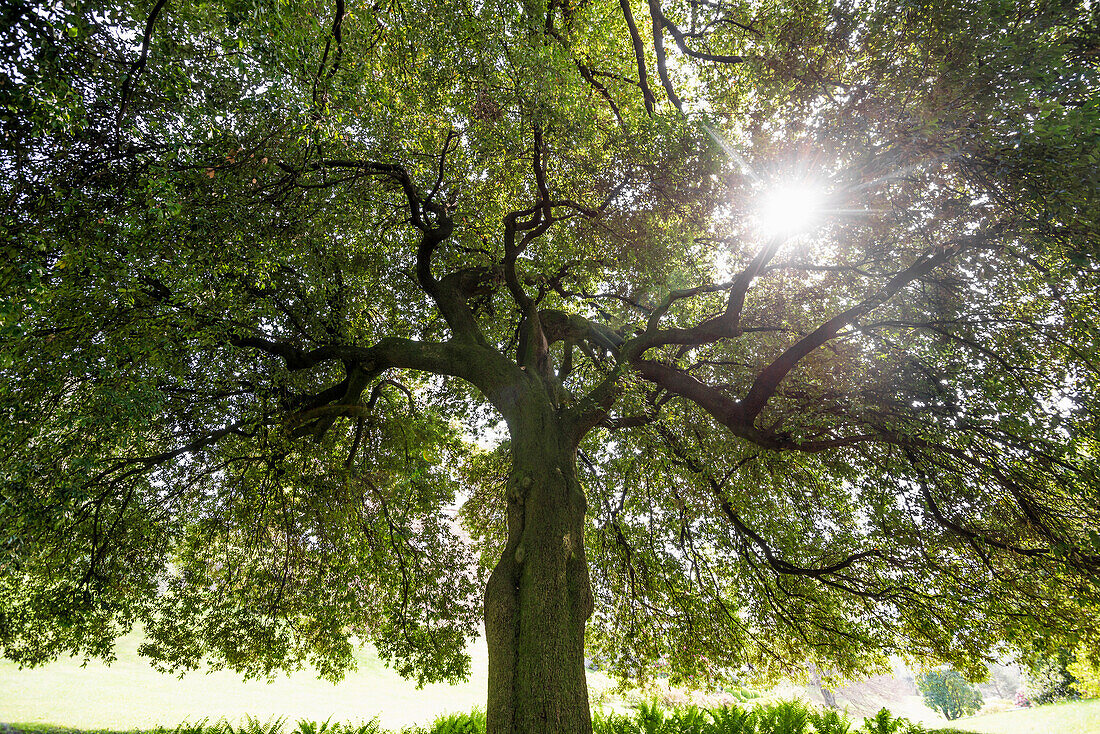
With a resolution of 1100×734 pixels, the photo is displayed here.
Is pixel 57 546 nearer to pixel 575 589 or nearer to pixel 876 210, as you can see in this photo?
pixel 575 589

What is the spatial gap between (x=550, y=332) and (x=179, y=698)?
23.7m

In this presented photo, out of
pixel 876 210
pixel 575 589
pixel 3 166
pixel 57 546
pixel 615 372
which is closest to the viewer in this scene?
pixel 3 166

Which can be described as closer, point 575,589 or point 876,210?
point 575,589

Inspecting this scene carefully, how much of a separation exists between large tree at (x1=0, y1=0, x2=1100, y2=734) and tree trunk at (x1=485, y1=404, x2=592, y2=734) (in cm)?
4

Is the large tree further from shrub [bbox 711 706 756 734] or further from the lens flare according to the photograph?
shrub [bbox 711 706 756 734]

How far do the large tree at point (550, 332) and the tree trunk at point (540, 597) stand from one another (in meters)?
0.04

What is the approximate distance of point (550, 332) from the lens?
948 cm

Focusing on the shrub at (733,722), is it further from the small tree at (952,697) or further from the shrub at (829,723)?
the small tree at (952,697)

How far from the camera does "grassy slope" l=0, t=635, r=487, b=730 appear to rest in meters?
15.6

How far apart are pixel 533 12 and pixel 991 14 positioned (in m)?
5.17

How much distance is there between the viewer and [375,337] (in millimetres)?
10531

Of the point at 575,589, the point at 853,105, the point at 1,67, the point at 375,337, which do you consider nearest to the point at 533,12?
the point at 853,105

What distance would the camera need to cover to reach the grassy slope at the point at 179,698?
613 inches

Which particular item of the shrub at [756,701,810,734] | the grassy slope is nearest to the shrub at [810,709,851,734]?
the shrub at [756,701,810,734]
